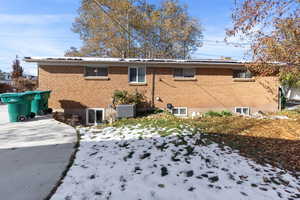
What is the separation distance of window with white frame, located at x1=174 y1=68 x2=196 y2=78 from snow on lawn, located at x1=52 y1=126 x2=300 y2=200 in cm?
595

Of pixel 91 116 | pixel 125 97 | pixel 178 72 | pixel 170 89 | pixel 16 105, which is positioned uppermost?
pixel 178 72

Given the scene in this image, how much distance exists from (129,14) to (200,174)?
17.6 meters

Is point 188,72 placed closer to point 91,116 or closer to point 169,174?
point 91,116

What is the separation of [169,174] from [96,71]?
7.81m

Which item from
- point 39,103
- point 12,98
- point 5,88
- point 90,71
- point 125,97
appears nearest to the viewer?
point 12,98

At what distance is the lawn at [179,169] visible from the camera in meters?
2.35

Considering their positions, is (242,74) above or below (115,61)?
below

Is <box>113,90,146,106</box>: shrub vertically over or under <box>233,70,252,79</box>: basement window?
under

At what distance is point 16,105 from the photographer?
6.22m

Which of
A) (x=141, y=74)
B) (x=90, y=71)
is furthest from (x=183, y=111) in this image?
(x=90, y=71)

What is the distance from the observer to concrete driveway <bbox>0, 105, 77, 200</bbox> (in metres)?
2.36

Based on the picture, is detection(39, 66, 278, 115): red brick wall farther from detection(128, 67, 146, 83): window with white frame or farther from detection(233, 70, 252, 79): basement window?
detection(233, 70, 252, 79): basement window

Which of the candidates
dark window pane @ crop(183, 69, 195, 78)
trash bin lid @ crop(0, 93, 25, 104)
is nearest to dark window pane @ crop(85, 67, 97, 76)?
trash bin lid @ crop(0, 93, 25, 104)

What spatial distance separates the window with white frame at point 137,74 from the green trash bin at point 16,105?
5133mm
